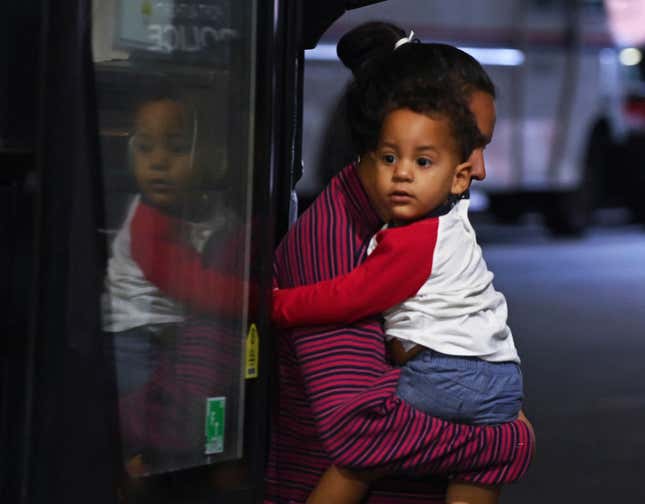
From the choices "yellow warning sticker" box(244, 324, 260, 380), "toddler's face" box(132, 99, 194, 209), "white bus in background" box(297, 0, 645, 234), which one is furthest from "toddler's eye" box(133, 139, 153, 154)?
"white bus in background" box(297, 0, 645, 234)

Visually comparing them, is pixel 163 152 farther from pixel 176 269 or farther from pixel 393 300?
pixel 393 300

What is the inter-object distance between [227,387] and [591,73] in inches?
557

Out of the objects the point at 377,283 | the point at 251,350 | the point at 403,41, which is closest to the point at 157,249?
the point at 251,350

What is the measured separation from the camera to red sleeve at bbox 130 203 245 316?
2775 mm

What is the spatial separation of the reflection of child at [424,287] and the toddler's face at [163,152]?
320mm

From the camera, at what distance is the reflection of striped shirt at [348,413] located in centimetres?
290

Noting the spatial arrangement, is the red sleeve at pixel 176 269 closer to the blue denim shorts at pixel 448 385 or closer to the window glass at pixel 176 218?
the window glass at pixel 176 218

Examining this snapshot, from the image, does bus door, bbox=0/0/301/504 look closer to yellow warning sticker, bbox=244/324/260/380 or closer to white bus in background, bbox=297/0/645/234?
yellow warning sticker, bbox=244/324/260/380

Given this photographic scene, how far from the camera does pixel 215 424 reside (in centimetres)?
290

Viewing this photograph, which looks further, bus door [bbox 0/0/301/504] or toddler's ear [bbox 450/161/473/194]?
toddler's ear [bbox 450/161/473/194]

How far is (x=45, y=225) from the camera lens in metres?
2.62

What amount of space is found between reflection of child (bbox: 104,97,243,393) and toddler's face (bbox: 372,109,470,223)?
35 cm

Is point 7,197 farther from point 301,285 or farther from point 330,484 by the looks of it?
point 330,484

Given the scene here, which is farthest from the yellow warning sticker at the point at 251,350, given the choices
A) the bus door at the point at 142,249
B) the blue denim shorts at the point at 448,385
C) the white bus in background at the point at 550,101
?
the white bus in background at the point at 550,101
